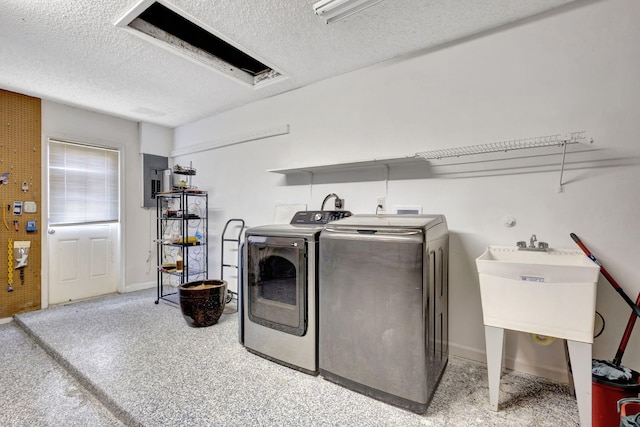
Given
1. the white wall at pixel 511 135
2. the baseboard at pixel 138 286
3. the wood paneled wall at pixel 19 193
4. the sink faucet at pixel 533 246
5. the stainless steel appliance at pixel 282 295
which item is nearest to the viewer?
the white wall at pixel 511 135

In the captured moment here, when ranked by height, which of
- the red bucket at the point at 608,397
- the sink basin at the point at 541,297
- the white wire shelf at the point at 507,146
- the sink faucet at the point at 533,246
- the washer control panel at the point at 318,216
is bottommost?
the red bucket at the point at 608,397

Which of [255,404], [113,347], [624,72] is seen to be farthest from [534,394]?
[113,347]

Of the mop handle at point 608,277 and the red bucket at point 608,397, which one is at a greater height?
the mop handle at point 608,277

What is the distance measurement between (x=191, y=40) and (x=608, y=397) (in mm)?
3647

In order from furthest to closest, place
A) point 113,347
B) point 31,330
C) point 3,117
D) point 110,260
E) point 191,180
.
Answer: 1. point 191,180
2. point 110,260
3. point 3,117
4. point 31,330
5. point 113,347

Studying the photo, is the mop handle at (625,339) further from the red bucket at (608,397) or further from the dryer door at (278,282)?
the dryer door at (278,282)

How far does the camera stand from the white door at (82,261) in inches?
142

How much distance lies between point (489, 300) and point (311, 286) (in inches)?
42.5

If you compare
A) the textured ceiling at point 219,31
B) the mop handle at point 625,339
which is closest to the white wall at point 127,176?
the textured ceiling at point 219,31

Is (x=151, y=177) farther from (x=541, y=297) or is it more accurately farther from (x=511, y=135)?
(x=541, y=297)

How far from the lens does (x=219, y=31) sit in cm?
219

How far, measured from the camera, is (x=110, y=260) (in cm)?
410

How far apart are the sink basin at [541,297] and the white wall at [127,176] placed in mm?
4389

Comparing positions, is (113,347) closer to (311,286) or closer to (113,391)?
(113,391)
